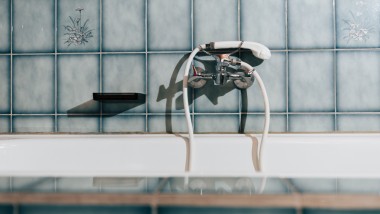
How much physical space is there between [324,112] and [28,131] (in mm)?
1223

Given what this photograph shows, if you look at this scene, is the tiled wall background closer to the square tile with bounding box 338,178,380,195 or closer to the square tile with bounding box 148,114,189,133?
the square tile with bounding box 148,114,189,133

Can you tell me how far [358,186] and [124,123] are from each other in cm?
118

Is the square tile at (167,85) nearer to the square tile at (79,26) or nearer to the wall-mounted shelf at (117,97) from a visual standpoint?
the wall-mounted shelf at (117,97)

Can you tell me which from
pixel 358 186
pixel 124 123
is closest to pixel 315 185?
pixel 358 186

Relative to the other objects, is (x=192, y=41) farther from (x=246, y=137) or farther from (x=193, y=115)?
(x=246, y=137)

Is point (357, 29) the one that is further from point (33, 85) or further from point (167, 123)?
point (33, 85)

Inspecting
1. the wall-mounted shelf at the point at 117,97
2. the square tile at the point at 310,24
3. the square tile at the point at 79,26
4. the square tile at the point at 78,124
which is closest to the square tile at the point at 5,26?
the square tile at the point at 79,26

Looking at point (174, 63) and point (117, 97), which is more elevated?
point (174, 63)

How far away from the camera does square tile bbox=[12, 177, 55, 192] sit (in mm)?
508

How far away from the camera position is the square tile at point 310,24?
1.53 m

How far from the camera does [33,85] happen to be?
161cm

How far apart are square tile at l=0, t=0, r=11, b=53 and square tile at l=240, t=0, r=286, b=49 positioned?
0.98 metres

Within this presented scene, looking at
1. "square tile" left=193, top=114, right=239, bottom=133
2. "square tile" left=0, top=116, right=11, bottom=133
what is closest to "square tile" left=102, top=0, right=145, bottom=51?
"square tile" left=193, top=114, right=239, bottom=133

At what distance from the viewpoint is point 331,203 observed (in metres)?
0.46
